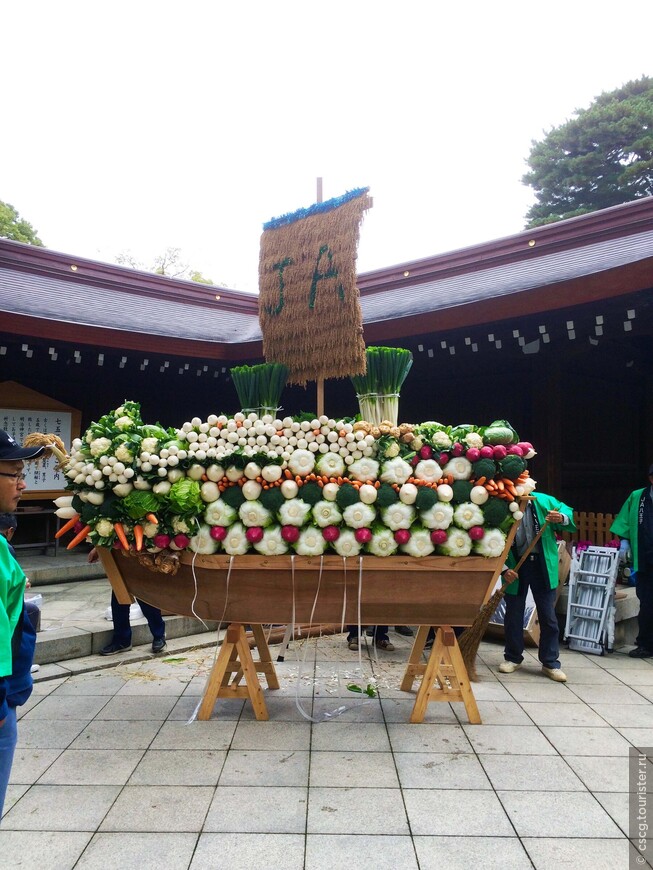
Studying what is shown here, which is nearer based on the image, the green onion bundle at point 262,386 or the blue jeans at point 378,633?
the green onion bundle at point 262,386

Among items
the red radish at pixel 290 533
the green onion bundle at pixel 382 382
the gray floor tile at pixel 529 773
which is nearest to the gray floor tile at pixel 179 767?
the red radish at pixel 290 533

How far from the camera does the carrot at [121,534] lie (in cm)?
348

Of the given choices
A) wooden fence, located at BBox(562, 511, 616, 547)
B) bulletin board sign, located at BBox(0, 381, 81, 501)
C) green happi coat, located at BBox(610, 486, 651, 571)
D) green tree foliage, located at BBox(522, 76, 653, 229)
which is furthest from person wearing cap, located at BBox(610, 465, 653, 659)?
green tree foliage, located at BBox(522, 76, 653, 229)

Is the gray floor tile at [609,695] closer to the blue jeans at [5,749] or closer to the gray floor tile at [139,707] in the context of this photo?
the gray floor tile at [139,707]

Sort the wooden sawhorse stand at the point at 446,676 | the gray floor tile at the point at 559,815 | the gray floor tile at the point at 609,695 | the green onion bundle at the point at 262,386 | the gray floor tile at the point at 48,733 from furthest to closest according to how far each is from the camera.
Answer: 1. the gray floor tile at the point at 609,695
2. the green onion bundle at the point at 262,386
3. the wooden sawhorse stand at the point at 446,676
4. the gray floor tile at the point at 48,733
5. the gray floor tile at the point at 559,815

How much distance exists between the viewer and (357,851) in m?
2.55

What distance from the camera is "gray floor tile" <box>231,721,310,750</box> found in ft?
11.9

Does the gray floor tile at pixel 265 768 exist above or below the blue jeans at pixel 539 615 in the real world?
below

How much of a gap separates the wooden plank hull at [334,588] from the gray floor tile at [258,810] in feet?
3.07

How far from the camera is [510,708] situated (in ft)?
14.1

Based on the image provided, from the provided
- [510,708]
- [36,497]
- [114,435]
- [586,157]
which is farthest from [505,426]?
[586,157]

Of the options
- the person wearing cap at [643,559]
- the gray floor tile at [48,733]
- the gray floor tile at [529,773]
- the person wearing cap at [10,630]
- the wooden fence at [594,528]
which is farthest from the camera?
the wooden fence at [594,528]

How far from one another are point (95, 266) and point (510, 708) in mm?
10198

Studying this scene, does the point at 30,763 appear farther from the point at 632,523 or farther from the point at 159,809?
the point at 632,523
